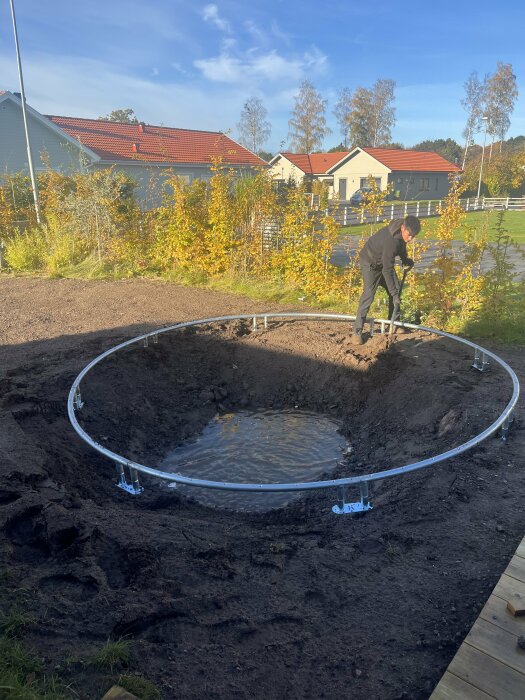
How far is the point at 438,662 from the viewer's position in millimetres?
2504

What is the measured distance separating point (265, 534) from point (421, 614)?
131 centimetres

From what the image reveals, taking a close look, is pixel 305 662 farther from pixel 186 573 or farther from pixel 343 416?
pixel 343 416

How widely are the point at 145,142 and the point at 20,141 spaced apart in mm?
6705

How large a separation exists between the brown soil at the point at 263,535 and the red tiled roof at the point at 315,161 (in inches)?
1641

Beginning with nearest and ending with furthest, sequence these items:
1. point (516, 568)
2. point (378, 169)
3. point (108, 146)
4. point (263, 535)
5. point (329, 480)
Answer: point (516, 568)
point (263, 535)
point (329, 480)
point (108, 146)
point (378, 169)

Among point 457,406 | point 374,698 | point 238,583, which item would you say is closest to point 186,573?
point 238,583

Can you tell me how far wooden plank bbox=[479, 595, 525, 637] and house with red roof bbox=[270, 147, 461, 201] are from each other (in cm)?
4081

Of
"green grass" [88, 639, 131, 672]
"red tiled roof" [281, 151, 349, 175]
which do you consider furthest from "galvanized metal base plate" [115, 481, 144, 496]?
"red tiled roof" [281, 151, 349, 175]

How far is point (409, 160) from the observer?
44.1 metres

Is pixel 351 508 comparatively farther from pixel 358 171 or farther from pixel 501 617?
pixel 358 171

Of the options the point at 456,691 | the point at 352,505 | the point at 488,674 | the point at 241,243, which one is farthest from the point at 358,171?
the point at 456,691

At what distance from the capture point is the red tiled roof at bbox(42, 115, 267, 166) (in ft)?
88.5

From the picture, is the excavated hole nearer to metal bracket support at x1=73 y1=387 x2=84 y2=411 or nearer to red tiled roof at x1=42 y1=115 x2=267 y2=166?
metal bracket support at x1=73 y1=387 x2=84 y2=411

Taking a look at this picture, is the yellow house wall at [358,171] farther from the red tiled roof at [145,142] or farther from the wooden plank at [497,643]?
the wooden plank at [497,643]
